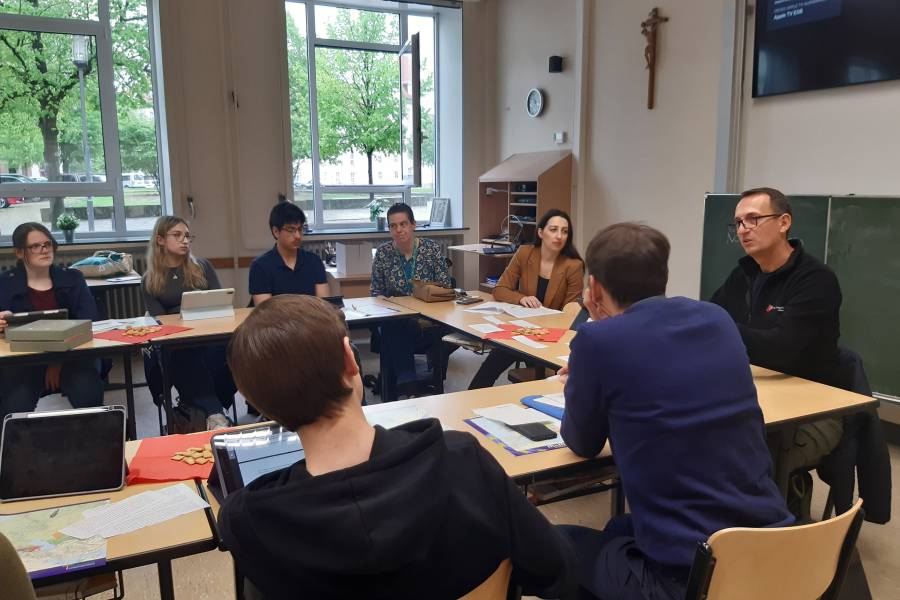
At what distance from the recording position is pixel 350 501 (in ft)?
2.88

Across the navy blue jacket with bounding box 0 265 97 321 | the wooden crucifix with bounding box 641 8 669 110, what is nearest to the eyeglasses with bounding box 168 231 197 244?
the navy blue jacket with bounding box 0 265 97 321

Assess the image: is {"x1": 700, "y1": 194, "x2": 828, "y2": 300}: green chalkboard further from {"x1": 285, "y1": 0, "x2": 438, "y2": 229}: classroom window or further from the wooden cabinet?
{"x1": 285, "y1": 0, "x2": 438, "y2": 229}: classroom window

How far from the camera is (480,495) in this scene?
982mm

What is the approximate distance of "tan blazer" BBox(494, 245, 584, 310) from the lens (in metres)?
3.90

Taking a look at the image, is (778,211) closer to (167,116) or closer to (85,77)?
(167,116)

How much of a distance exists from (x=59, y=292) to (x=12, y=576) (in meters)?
2.93

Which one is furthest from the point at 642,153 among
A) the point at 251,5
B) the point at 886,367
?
the point at 251,5

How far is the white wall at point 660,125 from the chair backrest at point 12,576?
4.41 m

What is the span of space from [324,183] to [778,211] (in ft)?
16.0

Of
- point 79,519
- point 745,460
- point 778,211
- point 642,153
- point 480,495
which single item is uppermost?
point 642,153

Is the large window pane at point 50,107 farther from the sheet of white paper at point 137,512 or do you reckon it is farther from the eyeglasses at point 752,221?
the eyeglasses at point 752,221

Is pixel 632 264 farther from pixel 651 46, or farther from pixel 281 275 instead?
pixel 651 46

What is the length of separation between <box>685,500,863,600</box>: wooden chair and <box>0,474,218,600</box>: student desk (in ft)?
3.11

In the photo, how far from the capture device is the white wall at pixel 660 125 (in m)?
4.46
